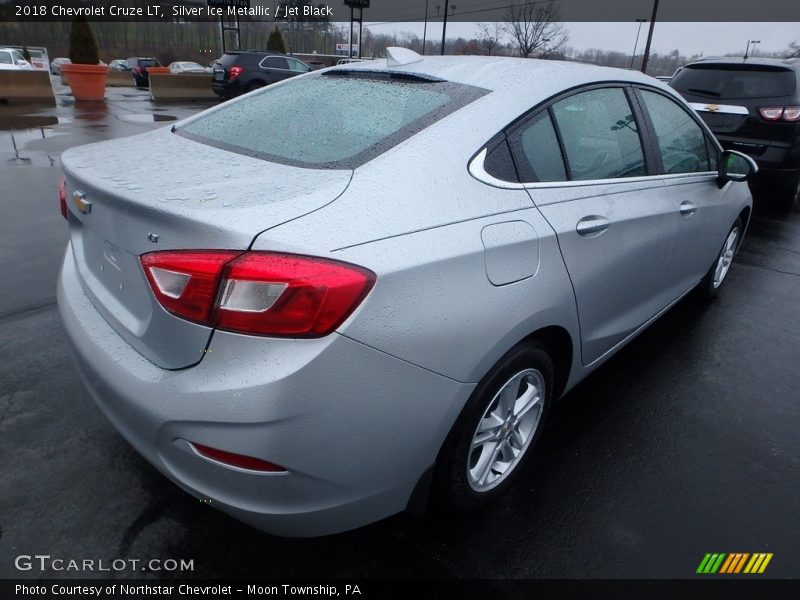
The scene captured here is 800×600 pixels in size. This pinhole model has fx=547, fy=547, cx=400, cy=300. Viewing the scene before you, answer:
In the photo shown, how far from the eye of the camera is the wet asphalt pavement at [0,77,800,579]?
1.89 metres

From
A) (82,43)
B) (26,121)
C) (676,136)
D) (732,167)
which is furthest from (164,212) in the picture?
(82,43)

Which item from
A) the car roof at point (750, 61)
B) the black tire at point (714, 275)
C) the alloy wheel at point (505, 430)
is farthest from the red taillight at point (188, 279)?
the car roof at point (750, 61)

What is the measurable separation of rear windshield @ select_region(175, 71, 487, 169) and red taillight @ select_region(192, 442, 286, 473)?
0.90 meters

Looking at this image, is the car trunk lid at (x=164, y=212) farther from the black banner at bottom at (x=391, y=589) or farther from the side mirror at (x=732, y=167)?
the side mirror at (x=732, y=167)

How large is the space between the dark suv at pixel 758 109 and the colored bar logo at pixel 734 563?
20.3 feet

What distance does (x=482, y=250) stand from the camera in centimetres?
167

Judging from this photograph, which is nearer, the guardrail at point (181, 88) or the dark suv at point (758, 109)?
the dark suv at point (758, 109)

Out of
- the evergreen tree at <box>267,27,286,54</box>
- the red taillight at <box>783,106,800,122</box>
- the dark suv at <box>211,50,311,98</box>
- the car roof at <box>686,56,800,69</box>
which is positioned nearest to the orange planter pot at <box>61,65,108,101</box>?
the dark suv at <box>211,50,311,98</box>

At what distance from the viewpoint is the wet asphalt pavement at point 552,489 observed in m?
1.89

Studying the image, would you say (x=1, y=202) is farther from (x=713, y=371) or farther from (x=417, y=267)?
(x=713, y=371)

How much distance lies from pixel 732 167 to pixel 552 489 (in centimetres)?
248

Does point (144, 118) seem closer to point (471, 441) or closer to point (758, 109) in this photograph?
point (758, 109)

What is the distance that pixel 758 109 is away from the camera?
21.6ft

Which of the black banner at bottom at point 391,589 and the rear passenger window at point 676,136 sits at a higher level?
the rear passenger window at point 676,136
